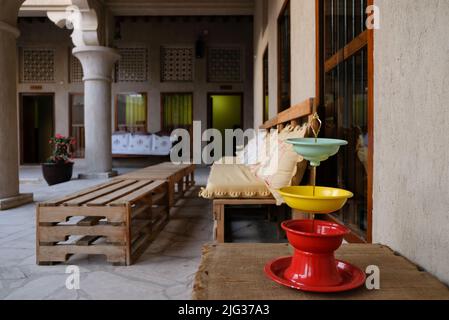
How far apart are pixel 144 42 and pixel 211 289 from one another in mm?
12208

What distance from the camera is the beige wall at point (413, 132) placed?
3.74 ft

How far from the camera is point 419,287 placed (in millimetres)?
1058

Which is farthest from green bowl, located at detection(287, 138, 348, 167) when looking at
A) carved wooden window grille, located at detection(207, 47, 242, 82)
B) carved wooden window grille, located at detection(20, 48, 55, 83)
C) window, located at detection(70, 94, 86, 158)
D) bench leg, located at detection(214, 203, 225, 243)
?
carved wooden window grille, located at detection(20, 48, 55, 83)

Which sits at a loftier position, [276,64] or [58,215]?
[276,64]

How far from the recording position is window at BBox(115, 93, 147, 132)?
490 inches

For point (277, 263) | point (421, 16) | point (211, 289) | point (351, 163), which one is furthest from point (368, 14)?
point (211, 289)

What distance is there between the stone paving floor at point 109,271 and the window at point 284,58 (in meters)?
2.10

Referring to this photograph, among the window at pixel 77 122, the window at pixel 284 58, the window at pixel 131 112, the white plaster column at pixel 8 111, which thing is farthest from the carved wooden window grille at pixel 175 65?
the white plaster column at pixel 8 111

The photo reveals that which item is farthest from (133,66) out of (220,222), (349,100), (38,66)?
(349,100)

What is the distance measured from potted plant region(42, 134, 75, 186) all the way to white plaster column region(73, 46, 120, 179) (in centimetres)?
56

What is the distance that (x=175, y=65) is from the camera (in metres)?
12.3

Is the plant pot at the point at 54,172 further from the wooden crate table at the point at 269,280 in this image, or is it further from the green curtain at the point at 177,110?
the wooden crate table at the point at 269,280
